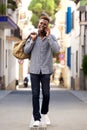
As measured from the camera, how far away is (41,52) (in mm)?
10164

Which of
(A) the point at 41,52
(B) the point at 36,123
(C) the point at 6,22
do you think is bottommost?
(B) the point at 36,123

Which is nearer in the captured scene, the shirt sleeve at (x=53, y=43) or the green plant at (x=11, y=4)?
the shirt sleeve at (x=53, y=43)

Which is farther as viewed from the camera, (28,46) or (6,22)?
(6,22)

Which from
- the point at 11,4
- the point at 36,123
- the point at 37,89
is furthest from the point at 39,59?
the point at 11,4

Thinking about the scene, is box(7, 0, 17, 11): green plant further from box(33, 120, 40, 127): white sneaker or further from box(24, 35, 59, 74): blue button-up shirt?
box(33, 120, 40, 127): white sneaker

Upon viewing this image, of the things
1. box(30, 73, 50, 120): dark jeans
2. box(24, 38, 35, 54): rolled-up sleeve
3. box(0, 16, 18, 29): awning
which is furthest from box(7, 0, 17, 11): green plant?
box(30, 73, 50, 120): dark jeans

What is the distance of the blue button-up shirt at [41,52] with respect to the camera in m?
10.1

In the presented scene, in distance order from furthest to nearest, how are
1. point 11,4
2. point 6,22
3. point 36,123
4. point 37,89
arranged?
point 11,4 → point 6,22 → point 37,89 → point 36,123

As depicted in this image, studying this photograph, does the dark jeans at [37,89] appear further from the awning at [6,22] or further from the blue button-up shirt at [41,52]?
the awning at [6,22]

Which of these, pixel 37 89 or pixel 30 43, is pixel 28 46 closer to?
pixel 30 43

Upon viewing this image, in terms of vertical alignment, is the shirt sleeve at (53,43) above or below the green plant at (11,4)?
below

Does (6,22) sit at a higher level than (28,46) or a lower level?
higher

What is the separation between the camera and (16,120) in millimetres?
12062

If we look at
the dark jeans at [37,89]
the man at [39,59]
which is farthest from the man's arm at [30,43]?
the dark jeans at [37,89]
